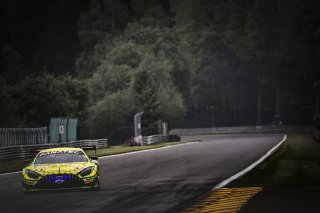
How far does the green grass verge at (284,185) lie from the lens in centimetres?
1485

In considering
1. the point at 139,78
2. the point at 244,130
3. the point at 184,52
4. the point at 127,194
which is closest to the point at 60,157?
the point at 127,194

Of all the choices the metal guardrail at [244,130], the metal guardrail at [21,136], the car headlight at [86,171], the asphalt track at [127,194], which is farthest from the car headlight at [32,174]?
the metal guardrail at [244,130]

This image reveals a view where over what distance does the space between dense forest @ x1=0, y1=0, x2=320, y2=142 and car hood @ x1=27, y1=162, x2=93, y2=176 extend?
61585 mm

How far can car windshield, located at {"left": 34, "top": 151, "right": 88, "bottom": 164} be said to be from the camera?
19953mm

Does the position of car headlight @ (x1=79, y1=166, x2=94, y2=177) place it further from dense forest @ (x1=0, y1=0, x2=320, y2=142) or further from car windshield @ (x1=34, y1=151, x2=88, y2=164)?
dense forest @ (x1=0, y1=0, x2=320, y2=142)

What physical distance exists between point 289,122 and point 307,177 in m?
102

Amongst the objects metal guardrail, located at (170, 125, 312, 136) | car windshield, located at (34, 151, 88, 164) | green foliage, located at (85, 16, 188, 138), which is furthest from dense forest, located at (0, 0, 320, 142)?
car windshield, located at (34, 151, 88, 164)

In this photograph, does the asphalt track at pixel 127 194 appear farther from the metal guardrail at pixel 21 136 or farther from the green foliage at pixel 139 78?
the green foliage at pixel 139 78

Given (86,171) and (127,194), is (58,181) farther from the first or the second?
(127,194)

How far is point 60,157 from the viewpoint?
67.3ft

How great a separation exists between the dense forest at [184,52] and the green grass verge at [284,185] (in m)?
53.4

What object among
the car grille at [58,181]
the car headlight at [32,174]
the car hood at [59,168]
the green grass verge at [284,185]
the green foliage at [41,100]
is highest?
the green foliage at [41,100]

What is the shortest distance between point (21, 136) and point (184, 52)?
64399 millimetres

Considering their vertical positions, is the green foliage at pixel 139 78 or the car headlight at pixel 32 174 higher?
the green foliage at pixel 139 78
